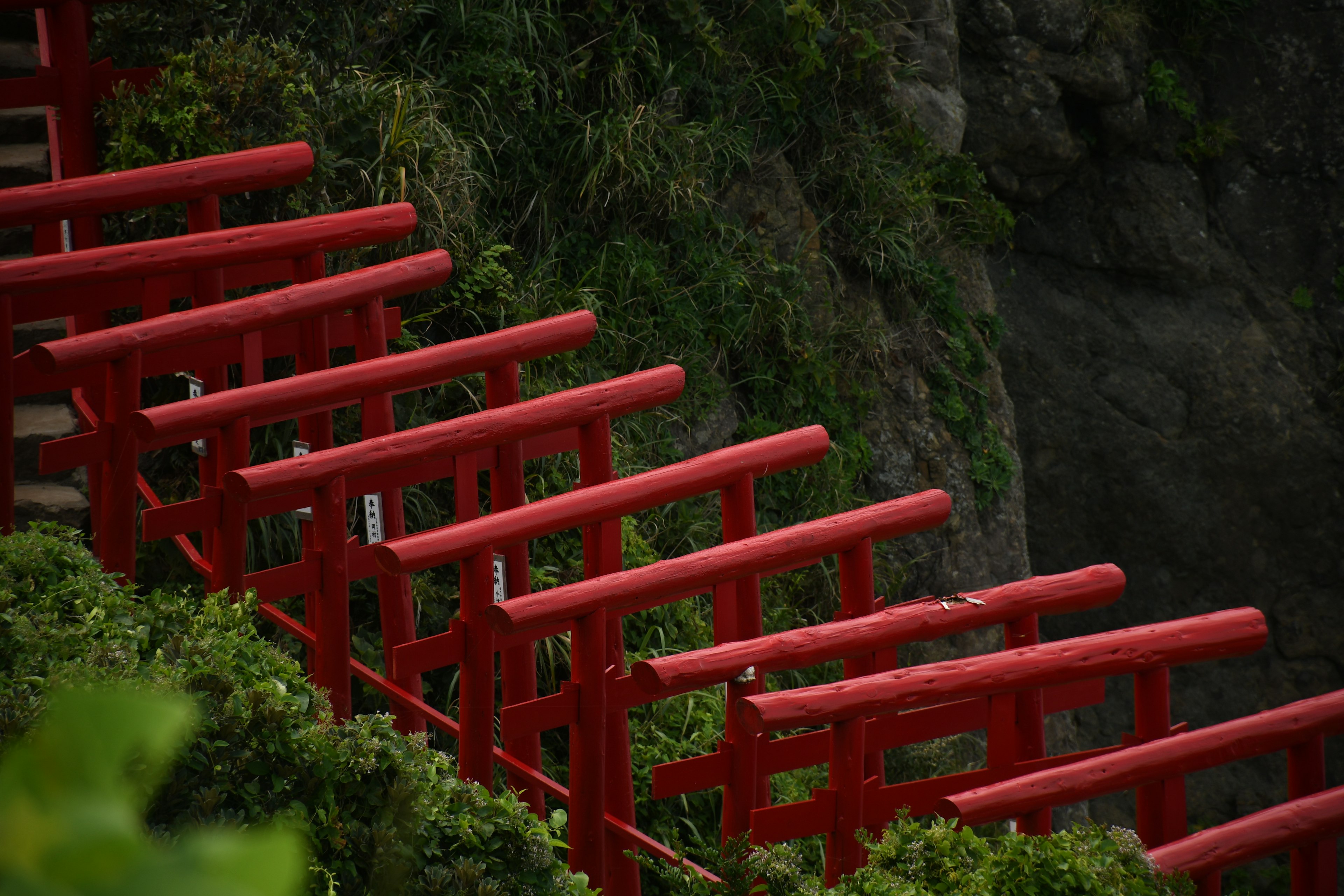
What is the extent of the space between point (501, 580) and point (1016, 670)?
1354 mm

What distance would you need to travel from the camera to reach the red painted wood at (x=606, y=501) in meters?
2.48

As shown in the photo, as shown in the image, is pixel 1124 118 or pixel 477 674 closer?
pixel 477 674

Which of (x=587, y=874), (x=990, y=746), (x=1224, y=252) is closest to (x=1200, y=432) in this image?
(x=1224, y=252)

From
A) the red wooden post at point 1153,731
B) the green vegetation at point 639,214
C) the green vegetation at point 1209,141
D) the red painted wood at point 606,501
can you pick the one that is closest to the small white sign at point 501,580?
the red painted wood at point 606,501

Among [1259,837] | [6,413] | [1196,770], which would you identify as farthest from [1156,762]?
[6,413]

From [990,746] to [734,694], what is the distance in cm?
67

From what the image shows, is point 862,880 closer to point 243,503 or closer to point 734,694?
point 734,694

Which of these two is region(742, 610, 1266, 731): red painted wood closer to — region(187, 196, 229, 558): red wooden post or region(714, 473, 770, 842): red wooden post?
region(714, 473, 770, 842): red wooden post

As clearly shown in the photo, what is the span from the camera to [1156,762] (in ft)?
8.24

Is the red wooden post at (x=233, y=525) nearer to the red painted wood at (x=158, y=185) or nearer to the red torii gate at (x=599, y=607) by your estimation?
the red torii gate at (x=599, y=607)

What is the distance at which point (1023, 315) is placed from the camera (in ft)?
28.1

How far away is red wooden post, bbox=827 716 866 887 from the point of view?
245cm

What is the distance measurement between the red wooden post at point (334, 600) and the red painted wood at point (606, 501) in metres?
0.24

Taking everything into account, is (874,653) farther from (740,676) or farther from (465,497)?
(465,497)
